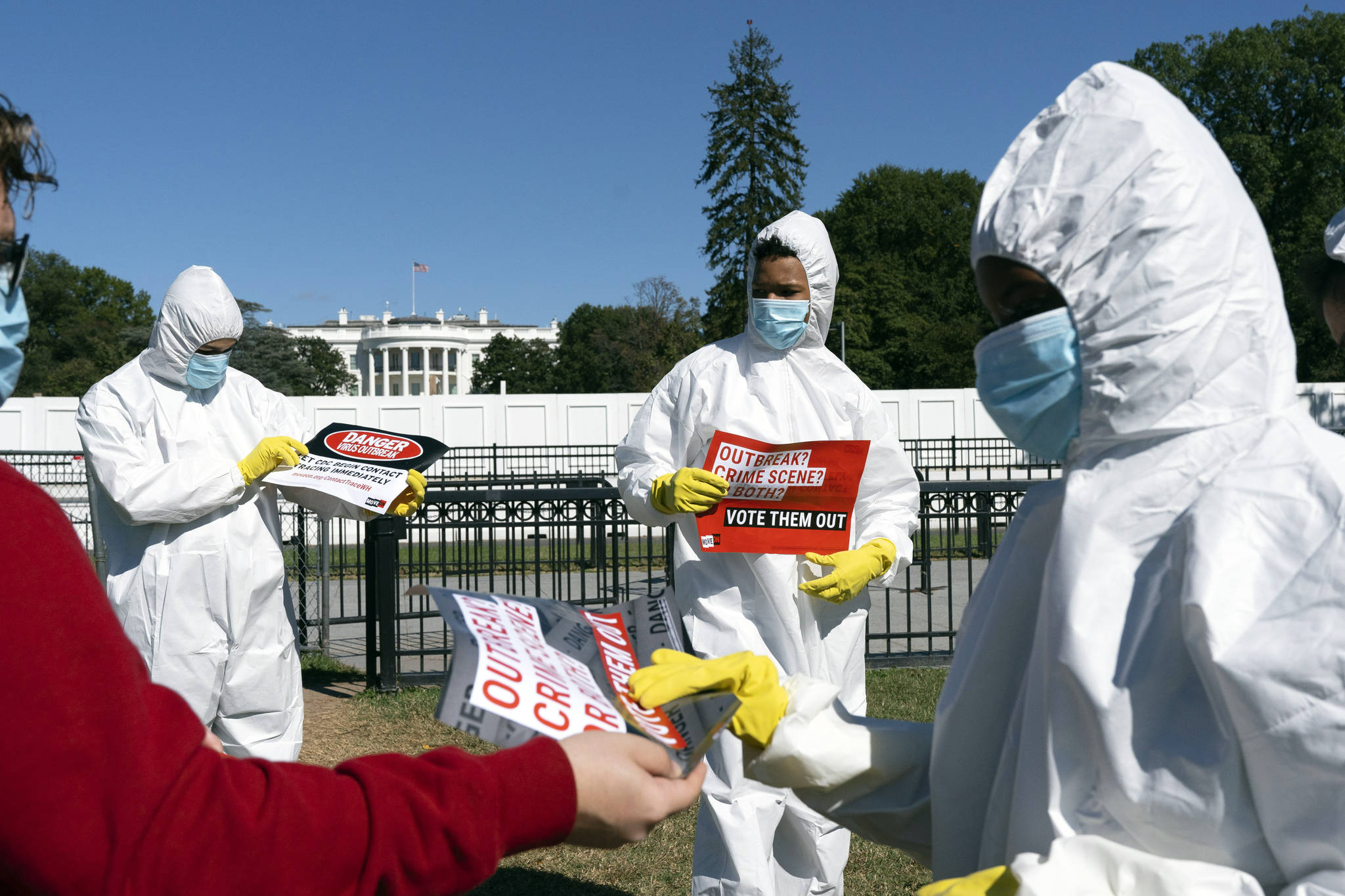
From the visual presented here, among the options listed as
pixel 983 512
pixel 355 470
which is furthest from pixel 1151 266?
pixel 983 512

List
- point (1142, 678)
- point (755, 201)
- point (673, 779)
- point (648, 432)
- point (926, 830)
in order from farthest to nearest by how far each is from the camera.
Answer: point (755, 201), point (648, 432), point (926, 830), point (673, 779), point (1142, 678)

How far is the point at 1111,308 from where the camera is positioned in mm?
1387

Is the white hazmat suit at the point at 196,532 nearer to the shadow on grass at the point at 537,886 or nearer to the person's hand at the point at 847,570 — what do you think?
the shadow on grass at the point at 537,886

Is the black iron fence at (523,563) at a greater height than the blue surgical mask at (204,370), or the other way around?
the blue surgical mask at (204,370)

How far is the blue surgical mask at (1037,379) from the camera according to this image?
4.89 ft

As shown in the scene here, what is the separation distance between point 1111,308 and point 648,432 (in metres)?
2.70

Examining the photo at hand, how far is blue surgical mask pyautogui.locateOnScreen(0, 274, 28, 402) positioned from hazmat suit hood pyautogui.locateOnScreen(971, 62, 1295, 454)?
54.2 inches

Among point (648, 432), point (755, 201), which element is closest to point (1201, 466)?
point (648, 432)

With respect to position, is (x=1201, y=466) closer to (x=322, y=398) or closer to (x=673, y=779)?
(x=673, y=779)

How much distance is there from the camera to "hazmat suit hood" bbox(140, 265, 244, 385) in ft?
14.3

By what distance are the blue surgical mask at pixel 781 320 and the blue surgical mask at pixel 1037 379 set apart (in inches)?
90.0

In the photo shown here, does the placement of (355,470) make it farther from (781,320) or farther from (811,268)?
(811,268)

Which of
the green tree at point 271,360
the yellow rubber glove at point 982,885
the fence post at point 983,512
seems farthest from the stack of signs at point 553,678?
the green tree at point 271,360

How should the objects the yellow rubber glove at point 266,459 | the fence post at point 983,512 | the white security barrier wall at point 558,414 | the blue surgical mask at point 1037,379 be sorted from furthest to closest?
the white security barrier wall at point 558,414 → the fence post at point 983,512 → the yellow rubber glove at point 266,459 → the blue surgical mask at point 1037,379
